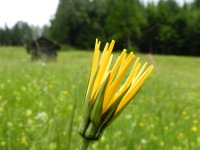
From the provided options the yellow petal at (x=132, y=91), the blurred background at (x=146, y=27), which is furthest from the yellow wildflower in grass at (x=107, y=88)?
the blurred background at (x=146, y=27)

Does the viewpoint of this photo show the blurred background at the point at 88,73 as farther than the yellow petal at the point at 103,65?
Yes

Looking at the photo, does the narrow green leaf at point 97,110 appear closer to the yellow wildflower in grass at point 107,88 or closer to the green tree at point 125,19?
the yellow wildflower in grass at point 107,88

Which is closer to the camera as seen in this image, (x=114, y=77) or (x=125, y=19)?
(x=114, y=77)

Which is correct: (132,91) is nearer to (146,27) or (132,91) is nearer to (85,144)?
(85,144)

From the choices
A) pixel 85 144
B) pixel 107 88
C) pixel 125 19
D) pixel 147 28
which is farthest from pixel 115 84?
pixel 147 28

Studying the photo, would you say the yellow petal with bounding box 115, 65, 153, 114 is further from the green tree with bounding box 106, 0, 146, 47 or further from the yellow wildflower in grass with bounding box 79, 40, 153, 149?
the green tree with bounding box 106, 0, 146, 47

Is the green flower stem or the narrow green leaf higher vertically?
the narrow green leaf

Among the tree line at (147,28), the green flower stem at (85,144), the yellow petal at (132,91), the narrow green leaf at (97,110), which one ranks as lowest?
the tree line at (147,28)

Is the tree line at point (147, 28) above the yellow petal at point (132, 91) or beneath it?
beneath

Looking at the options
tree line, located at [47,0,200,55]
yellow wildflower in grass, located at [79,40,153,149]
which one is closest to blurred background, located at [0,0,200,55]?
tree line, located at [47,0,200,55]
